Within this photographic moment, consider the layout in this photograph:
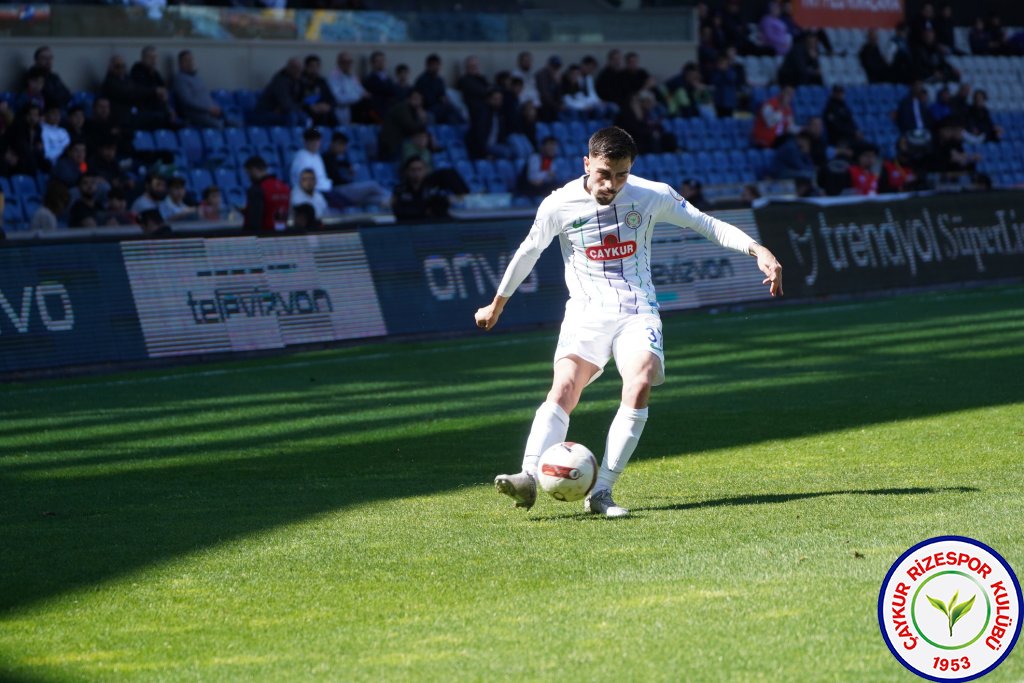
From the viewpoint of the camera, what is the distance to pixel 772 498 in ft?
25.9

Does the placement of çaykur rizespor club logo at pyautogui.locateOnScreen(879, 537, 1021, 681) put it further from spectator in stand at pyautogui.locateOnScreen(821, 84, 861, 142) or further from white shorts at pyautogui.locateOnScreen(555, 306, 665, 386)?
spectator in stand at pyautogui.locateOnScreen(821, 84, 861, 142)

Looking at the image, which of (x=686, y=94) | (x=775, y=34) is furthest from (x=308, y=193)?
(x=775, y=34)

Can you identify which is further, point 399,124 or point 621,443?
point 399,124

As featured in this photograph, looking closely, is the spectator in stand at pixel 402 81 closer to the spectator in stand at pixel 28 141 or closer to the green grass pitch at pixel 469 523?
the spectator in stand at pixel 28 141

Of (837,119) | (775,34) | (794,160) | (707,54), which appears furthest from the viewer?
(775,34)

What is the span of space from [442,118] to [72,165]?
274 inches

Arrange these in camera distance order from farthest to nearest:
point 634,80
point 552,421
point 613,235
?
point 634,80 → point 613,235 → point 552,421

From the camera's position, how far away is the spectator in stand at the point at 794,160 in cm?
2719

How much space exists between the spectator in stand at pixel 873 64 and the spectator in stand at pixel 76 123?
18224 millimetres

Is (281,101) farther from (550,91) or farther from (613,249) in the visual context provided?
(613,249)

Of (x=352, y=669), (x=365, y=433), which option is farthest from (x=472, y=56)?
(x=352, y=669)

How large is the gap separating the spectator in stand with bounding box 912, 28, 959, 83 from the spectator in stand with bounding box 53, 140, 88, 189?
19701mm

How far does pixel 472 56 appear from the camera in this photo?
25422 mm

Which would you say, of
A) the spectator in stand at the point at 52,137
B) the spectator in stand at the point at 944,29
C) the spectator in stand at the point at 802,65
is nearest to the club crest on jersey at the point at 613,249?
the spectator in stand at the point at 52,137
